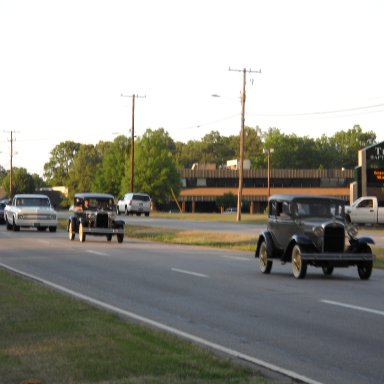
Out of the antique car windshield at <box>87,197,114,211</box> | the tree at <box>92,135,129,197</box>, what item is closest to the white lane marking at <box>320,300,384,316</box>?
the antique car windshield at <box>87,197,114,211</box>

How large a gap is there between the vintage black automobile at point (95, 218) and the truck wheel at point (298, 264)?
17.2m

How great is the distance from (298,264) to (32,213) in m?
28.5

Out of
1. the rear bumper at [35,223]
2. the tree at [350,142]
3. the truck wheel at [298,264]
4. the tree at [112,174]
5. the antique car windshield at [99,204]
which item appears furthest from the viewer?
the tree at [350,142]

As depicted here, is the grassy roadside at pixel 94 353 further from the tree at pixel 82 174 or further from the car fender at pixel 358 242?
the tree at pixel 82 174

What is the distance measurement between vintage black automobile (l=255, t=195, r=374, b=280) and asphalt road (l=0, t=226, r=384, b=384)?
42cm

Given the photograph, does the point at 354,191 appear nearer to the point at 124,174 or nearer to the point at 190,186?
the point at 124,174

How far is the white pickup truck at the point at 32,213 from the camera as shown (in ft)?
158

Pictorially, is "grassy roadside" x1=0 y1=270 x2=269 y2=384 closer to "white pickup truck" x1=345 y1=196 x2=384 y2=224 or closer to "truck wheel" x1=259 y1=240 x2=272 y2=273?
"truck wheel" x1=259 y1=240 x2=272 y2=273

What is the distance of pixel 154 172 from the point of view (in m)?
112

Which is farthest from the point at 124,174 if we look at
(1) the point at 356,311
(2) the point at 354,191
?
(1) the point at 356,311

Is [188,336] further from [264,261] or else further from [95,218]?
[95,218]

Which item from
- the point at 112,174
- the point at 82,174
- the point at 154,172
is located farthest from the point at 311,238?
the point at 82,174

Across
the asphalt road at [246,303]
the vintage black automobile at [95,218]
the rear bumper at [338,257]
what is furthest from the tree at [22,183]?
the rear bumper at [338,257]

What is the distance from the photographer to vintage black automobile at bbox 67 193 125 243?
3803cm
